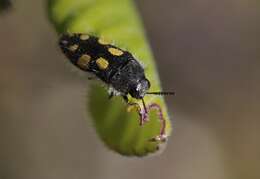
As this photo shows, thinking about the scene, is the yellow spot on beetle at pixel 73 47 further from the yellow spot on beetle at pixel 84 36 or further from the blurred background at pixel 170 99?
the blurred background at pixel 170 99

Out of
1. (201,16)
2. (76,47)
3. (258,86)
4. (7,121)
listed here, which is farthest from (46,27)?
(76,47)

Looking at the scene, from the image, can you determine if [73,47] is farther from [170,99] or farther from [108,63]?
[170,99]

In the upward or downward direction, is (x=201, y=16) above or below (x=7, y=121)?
above

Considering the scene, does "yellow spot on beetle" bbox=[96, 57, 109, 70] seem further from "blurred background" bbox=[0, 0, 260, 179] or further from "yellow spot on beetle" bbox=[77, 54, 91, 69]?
"blurred background" bbox=[0, 0, 260, 179]

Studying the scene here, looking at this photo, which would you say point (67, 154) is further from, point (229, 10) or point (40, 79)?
point (229, 10)

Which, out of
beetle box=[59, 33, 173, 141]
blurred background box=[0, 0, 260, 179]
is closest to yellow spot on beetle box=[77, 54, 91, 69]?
beetle box=[59, 33, 173, 141]

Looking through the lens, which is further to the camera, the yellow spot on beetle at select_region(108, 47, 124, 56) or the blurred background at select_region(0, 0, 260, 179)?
the blurred background at select_region(0, 0, 260, 179)
